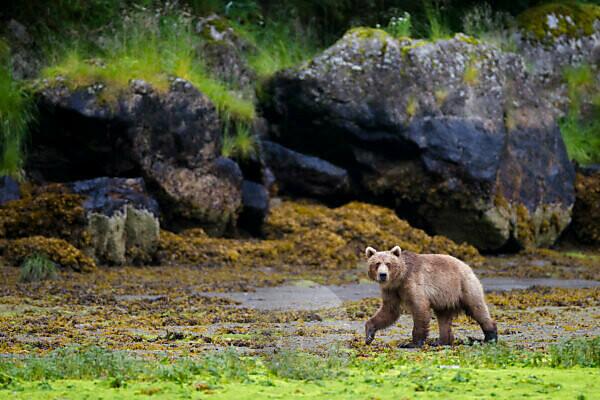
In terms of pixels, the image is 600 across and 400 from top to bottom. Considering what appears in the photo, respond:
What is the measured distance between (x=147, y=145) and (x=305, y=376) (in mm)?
14161

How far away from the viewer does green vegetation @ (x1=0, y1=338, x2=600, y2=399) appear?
741 cm

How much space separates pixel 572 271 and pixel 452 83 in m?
5.85

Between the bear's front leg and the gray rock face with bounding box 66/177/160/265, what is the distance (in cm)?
927

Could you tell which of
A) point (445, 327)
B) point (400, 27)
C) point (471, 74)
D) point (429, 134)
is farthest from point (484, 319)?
point (400, 27)

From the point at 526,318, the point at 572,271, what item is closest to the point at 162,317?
the point at 526,318

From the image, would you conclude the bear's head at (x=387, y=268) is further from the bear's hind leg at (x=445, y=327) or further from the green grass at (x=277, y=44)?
the green grass at (x=277, y=44)

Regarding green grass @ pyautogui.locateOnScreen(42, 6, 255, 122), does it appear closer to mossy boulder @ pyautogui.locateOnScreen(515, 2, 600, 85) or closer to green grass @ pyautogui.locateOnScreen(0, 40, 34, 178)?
green grass @ pyautogui.locateOnScreen(0, 40, 34, 178)

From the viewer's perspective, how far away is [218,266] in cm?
2042

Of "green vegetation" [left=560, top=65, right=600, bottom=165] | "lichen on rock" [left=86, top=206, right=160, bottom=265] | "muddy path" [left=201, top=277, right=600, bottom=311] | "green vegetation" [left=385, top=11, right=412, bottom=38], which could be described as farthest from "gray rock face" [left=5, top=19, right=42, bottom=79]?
"green vegetation" [left=560, top=65, right=600, bottom=165]

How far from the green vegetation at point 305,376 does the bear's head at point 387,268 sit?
199 centimetres

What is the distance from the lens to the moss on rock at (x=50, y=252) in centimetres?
1861

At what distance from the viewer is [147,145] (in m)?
21.7

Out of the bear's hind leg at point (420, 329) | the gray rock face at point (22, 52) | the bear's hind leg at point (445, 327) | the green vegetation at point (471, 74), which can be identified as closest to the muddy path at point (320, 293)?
the bear's hind leg at point (445, 327)

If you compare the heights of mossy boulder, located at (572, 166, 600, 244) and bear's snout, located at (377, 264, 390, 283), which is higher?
mossy boulder, located at (572, 166, 600, 244)
